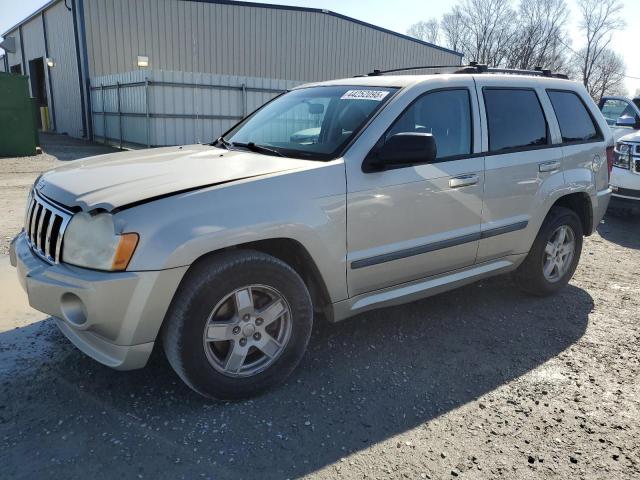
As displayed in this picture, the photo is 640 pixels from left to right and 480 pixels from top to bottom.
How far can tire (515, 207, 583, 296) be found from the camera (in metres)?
4.32

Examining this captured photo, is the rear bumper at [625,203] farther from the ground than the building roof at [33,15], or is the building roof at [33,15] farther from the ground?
the building roof at [33,15]

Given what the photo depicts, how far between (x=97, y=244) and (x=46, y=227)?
0.55 meters

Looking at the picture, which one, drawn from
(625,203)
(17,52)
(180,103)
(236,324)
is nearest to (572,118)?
(236,324)

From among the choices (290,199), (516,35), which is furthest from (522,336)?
(516,35)

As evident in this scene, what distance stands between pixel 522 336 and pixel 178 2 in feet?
61.7

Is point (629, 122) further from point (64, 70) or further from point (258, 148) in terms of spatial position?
point (64, 70)

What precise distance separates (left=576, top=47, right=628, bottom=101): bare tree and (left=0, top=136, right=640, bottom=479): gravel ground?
5970 cm

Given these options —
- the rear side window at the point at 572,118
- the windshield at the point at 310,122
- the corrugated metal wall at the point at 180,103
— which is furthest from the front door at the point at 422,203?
the corrugated metal wall at the point at 180,103

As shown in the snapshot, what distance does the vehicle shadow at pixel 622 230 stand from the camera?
680 centimetres

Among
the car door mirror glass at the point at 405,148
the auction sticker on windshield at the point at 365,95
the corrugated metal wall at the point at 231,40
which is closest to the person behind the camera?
the car door mirror glass at the point at 405,148

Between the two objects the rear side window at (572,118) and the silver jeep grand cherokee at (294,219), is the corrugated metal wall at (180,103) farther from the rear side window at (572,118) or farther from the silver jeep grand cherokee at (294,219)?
the rear side window at (572,118)

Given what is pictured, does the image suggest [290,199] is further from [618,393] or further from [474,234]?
[618,393]

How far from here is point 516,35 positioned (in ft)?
188

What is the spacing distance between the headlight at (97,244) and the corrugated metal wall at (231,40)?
58.7 ft
